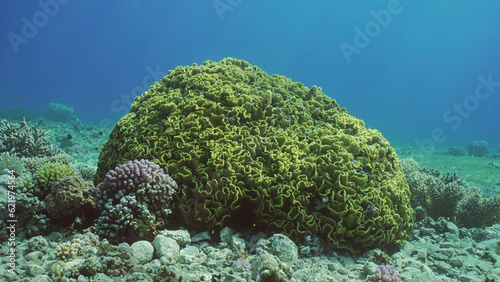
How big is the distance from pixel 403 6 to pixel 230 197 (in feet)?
619

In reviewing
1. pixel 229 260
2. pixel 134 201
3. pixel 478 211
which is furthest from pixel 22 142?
pixel 478 211

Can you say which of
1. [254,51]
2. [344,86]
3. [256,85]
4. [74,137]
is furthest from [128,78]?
[256,85]

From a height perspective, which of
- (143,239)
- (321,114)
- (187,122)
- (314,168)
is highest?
(321,114)

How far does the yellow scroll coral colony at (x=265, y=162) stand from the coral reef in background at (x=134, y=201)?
338 mm

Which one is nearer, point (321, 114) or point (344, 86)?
point (321, 114)

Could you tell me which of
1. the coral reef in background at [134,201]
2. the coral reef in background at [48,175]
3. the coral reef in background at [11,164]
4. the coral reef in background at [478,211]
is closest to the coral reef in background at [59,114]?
the coral reef in background at [11,164]

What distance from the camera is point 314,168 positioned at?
5402 mm

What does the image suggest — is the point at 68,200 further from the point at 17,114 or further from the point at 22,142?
the point at 17,114

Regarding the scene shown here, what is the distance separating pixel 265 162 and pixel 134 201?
2.38 meters

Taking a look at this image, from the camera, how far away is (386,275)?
4172 mm

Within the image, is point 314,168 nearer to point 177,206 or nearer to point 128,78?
point 177,206

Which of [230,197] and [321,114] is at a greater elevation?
[321,114]

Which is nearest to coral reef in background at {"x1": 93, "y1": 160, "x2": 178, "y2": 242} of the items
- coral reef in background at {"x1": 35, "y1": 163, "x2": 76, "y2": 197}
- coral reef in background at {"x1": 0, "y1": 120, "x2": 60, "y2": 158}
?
coral reef in background at {"x1": 35, "y1": 163, "x2": 76, "y2": 197}

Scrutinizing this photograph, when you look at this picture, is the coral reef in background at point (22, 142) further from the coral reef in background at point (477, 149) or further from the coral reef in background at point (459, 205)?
the coral reef in background at point (477, 149)
